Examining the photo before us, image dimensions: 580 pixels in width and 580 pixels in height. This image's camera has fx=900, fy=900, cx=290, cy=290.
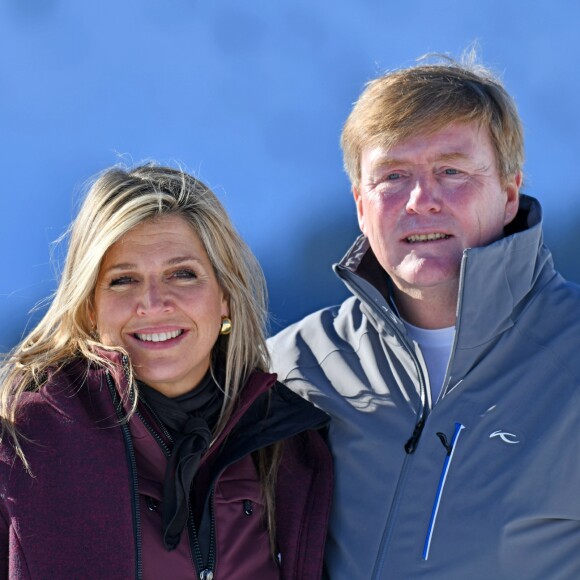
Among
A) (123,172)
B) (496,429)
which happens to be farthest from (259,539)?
(123,172)

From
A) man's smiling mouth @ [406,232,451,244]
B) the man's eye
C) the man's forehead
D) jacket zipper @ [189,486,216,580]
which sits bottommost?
jacket zipper @ [189,486,216,580]

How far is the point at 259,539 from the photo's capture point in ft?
7.04

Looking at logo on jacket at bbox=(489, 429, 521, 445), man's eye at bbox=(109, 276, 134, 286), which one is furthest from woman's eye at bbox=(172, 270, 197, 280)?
logo on jacket at bbox=(489, 429, 521, 445)

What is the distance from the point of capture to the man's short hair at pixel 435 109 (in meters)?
2.36

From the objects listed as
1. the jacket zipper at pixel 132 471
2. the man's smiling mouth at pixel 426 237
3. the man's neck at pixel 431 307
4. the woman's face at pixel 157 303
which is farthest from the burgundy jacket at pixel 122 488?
the man's smiling mouth at pixel 426 237

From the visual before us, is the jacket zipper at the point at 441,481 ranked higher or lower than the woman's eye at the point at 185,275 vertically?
lower

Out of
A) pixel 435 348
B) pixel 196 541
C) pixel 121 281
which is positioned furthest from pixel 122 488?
pixel 435 348

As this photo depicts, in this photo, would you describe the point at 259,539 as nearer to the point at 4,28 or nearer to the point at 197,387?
the point at 197,387

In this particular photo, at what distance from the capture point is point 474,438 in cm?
212

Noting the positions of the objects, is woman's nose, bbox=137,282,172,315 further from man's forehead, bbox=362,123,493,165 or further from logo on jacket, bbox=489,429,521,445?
logo on jacket, bbox=489,429,521,445

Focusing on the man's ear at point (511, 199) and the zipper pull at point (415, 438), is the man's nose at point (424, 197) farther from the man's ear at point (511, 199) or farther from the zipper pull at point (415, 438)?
the zipper pull at point (415, 438)

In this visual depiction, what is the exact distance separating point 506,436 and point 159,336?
2.80ft

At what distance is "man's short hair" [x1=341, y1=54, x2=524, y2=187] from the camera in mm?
2363

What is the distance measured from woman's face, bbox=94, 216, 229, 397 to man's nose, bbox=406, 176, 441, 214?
22.5 inches
